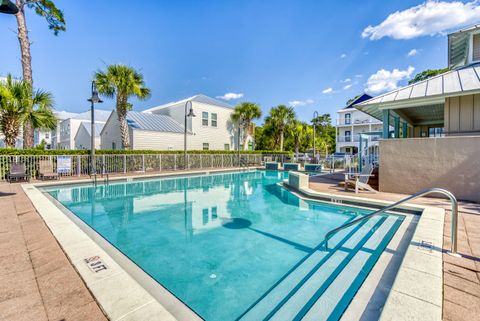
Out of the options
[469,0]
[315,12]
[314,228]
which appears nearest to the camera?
[314,228]

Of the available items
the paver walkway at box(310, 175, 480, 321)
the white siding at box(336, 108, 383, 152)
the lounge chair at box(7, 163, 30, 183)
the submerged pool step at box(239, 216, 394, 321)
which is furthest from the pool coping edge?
the white siding at box(336, 108, 383, 152)

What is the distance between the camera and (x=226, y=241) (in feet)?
15.9

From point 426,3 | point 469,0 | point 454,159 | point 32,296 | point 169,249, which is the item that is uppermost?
point 426,3

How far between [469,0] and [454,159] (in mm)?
10833

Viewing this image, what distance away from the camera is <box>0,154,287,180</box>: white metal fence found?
11.7 meters

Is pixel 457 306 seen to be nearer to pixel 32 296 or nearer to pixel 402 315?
pixel 402 315

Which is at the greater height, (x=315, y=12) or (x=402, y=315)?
(x=315, y=12)

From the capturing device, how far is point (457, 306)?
207 cm

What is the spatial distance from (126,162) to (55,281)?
1426cm

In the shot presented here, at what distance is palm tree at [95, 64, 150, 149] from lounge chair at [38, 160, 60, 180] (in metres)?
5.54

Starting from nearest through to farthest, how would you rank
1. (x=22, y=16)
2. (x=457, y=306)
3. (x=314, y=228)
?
(x=457, y=306) → (x=314, y=228) → (x=22, y=16)

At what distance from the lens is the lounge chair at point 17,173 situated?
1031cm

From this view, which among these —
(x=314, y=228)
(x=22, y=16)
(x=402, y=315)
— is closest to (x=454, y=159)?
(x=314, y=228)

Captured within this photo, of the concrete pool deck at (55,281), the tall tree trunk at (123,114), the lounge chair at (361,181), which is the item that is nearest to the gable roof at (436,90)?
the lounge chair at (361,181)
